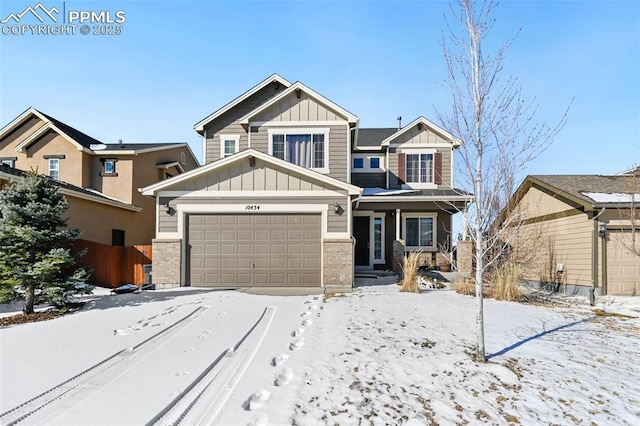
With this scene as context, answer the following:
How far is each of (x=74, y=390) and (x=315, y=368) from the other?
2.72 meters

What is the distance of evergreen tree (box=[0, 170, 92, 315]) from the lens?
770cm

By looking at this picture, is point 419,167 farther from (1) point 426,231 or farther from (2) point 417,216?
(1) point 426,231

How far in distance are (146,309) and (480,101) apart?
25.5 ft

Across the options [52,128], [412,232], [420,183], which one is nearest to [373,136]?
[420,183]

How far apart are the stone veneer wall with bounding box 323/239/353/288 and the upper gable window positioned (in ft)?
13.7

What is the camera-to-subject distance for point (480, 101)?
520cm

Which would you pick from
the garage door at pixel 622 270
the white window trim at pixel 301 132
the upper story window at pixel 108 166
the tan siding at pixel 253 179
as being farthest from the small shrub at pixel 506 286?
the upper story window at pixel 108 166

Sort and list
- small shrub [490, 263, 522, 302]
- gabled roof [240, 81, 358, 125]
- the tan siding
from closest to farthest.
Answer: small shrub [490, 263, 522, 302], the tan siding, gabled roof [240, 81, 358, 125]

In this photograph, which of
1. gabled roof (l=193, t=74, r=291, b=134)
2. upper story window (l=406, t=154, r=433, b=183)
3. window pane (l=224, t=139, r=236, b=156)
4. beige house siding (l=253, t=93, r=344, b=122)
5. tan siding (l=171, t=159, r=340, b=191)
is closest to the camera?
tan siding (l=171, t=159, r=340, b=191)

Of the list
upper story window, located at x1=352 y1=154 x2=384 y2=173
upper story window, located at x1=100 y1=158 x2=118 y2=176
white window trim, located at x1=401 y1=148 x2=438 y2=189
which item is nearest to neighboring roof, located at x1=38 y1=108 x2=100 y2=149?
upper story window, located at x1=100 y1=158 x2=118 y2=176

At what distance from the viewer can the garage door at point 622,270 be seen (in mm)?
11430

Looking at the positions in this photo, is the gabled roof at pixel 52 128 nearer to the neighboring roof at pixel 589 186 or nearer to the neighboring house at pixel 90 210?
the neighboring house at pixel 90 210

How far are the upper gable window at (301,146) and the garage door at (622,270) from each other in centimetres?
1017

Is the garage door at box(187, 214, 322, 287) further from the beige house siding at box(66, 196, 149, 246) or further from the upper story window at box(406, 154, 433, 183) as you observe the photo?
the upper story window at box(406, 154, 433, 183)
